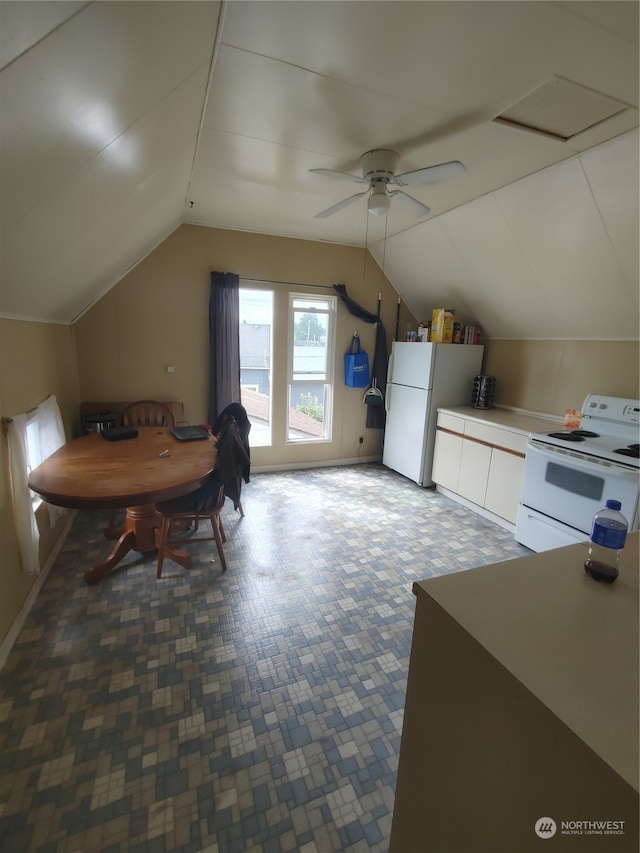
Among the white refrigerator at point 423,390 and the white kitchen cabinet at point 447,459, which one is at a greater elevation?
the white refrigerator at point 423,390

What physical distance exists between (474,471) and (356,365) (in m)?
1.83

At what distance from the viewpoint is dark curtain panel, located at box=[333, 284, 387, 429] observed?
4.46 meters

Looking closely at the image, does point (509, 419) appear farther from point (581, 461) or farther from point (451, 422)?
point (581, 461)

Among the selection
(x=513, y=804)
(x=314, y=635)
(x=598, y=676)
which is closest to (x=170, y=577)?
(x=314, y=635)

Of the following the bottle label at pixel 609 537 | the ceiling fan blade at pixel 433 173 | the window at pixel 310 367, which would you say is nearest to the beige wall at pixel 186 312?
the window at pixel 310 367

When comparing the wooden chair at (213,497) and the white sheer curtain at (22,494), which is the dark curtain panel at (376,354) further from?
the white sheer curtain at (22,494)

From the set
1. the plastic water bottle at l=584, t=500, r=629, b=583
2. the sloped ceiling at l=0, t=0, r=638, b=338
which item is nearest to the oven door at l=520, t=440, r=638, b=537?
the sloped ceiling at l=0, t=0, r=638, b=338

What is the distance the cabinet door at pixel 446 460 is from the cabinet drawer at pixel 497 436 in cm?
19

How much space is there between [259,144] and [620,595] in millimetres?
2791

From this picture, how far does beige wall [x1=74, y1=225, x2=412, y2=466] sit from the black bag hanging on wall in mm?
122

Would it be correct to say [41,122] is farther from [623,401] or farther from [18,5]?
[623,401]

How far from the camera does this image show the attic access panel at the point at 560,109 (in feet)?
5.62

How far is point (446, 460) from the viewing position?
400cm

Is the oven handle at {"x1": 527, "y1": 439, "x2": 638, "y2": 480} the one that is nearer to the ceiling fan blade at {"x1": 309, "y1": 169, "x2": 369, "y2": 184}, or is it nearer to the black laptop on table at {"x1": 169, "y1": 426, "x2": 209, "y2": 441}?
the ceiling fan blade at {"x1": 309, "y1": 169, "x2": 369, "y2": 184}
